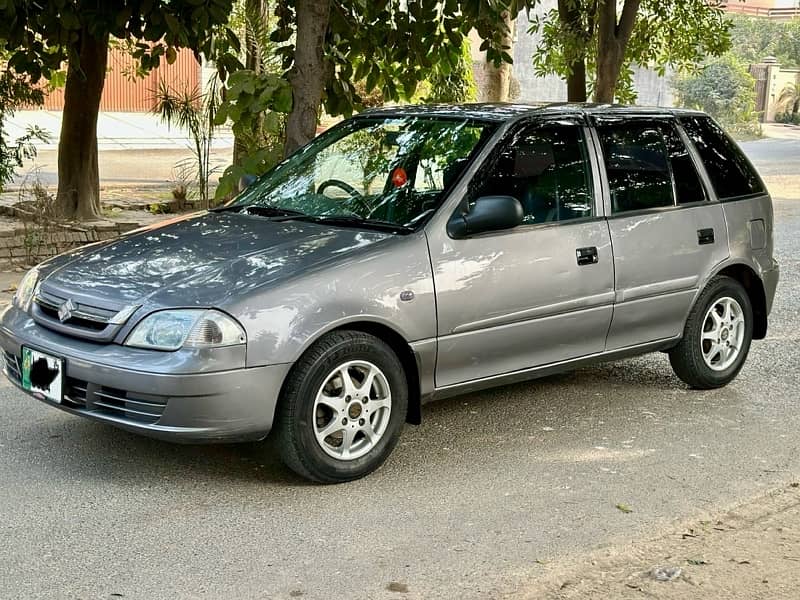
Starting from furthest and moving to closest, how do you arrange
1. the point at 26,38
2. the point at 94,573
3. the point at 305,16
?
the point at 26,38
the point at 305,16
the point at 94,573

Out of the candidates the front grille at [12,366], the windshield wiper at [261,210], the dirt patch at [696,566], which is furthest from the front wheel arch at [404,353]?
the front grille at [12,366]

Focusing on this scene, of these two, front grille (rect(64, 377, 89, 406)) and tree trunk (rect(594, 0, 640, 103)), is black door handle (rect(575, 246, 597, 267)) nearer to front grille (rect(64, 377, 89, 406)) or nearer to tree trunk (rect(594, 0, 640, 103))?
front grille (rect(64, 377, 89, 406))

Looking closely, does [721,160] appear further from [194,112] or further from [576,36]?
[194,112]

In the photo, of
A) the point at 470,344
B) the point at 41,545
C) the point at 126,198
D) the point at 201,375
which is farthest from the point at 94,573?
the point at 126,198

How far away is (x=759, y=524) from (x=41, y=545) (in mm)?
2865

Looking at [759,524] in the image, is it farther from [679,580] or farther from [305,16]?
[305,16]

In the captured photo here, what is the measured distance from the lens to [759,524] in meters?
4.82

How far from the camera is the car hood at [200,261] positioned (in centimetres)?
488

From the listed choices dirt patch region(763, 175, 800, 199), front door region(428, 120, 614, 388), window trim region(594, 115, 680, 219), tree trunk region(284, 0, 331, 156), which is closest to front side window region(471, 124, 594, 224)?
front door region(428, 120, 614, 388)

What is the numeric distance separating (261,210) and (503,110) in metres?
1.36

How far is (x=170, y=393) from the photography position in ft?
15.3

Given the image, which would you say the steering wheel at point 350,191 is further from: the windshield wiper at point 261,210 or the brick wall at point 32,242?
the brick wall at point 32,242

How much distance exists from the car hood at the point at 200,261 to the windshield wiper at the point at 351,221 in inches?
2.5

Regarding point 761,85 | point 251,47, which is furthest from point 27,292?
point 761,85
